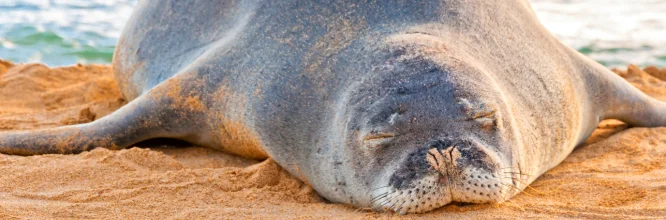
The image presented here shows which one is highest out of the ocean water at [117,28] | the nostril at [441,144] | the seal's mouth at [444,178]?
the ocean water at [117,28]

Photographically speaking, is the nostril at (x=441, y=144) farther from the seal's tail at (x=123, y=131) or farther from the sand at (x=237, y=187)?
the seal's tail at (x=123, y=131)

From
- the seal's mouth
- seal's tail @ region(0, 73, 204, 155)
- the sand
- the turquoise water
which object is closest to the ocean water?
the turquoise water

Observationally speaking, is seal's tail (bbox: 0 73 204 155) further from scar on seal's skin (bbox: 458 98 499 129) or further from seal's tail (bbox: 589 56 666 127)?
seal's tail (bbox: 589 56 666 127)

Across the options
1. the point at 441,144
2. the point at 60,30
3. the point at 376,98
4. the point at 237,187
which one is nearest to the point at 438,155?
the point at 441,144

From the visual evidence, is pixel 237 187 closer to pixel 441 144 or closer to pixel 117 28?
pixel 441 144

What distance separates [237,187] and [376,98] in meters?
0.92

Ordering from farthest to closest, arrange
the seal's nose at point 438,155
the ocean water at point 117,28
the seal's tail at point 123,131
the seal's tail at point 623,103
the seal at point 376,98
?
the ocean water at point 117,28 → the seal's tail at point 623,103 → the seal's tail at point 123,131 → the seal at point 376,98 → the seal's nose at point 438,155

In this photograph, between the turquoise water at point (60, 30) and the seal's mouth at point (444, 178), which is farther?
the turquoise water at point (60, 30)

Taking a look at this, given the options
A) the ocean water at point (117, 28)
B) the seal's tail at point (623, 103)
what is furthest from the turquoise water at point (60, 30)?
the seal's tail at point (623, 103)

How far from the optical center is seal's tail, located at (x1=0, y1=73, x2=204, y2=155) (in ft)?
16.6

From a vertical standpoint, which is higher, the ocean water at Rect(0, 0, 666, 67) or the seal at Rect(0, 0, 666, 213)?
the ocean water at Rect(0, 0, 666, 67)

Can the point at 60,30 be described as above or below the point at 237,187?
above

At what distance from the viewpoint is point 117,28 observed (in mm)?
12117

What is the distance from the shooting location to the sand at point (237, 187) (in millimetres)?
3689
